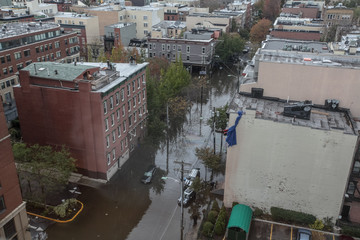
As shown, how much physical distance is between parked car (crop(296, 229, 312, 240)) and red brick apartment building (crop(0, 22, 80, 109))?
1983 inches

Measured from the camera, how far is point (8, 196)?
84.0 feet

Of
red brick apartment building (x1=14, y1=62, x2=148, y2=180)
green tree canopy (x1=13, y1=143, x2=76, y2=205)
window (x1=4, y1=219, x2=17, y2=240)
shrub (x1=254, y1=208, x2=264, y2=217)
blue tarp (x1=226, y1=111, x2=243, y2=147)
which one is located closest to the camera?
window (x1=4, y1=219, x2=17, y2=240)

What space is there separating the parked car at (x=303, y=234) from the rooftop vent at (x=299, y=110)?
11.5m

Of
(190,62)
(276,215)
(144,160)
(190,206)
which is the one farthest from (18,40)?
(276,215)

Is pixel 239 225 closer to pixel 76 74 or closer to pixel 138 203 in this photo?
pixel 138 203

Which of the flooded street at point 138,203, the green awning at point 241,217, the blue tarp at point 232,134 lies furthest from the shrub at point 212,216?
the blue tarp at point 232,134

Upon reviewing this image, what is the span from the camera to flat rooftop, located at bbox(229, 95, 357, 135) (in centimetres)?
3106

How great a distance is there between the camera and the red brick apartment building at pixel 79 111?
3872cm

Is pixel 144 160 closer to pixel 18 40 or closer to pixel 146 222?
→ pixel 146 222

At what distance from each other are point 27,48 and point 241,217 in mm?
56124

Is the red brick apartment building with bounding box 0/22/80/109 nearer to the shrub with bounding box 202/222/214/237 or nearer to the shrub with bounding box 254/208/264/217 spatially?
the shrub with bounding box 202/222/214/237

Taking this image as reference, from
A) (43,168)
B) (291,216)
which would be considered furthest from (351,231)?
(43,168)

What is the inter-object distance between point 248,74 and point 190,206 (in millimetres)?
19812

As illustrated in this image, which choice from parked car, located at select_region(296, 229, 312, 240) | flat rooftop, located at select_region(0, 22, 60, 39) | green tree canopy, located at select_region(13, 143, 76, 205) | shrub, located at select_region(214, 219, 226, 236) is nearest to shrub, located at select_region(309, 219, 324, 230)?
parked car, located at select_region(296, 229, 312, 240)
